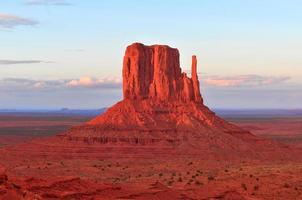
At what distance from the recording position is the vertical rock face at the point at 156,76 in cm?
9181

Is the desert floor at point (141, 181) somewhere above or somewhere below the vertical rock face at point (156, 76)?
below

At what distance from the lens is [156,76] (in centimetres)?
9306

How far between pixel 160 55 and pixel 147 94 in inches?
236

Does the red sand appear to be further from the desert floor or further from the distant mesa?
the desert floor

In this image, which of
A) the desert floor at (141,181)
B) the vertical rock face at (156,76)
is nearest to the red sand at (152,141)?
the vertical rock face at (156,76)

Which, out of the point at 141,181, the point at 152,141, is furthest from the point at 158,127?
the point at 141,181

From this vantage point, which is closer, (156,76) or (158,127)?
(158,127)

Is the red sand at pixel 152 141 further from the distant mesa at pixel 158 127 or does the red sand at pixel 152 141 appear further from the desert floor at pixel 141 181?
the desert floor at pixel 141 181

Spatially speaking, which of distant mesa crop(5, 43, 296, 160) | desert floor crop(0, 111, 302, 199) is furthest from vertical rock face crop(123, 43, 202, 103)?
desert floor crop(0, 111, 302, 199)

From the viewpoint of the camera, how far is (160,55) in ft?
308

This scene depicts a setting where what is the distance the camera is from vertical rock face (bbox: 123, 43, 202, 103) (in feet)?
301

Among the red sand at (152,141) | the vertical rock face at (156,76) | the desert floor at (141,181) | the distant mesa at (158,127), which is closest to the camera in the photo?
the desert floor at (141,181)

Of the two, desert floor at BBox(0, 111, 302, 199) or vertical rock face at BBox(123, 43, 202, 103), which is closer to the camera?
desert floor at BBox(0, 111, 302, 199)

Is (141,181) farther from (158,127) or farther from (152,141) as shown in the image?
(158,127)
